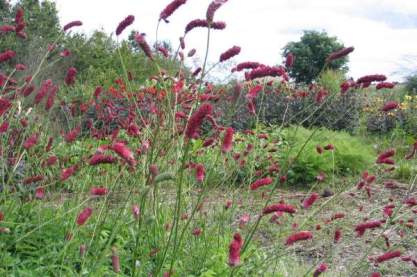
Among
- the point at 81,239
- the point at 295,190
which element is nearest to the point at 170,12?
the point at 81,239

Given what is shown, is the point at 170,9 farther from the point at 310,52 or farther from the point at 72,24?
the point at 310,52

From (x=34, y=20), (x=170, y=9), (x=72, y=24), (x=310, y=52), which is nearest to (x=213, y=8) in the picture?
(x=170, y=9)

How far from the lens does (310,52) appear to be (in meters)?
31.8

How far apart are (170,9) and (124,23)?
27cm

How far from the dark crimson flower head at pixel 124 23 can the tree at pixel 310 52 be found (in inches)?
1174

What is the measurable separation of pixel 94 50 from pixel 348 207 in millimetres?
13726

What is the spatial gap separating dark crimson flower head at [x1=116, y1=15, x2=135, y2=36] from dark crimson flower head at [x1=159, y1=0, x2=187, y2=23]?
0.67 ft

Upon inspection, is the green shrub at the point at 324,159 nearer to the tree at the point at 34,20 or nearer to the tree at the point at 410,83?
the tree at the point at 410,83

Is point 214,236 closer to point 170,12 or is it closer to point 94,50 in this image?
point 170,12

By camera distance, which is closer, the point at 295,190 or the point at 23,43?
the point at 295,190

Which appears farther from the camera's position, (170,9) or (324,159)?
(324,159)

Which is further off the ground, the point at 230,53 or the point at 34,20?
the point at 34,20

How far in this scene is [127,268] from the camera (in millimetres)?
2840

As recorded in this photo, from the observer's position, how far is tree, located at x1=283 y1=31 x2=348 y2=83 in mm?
31719
